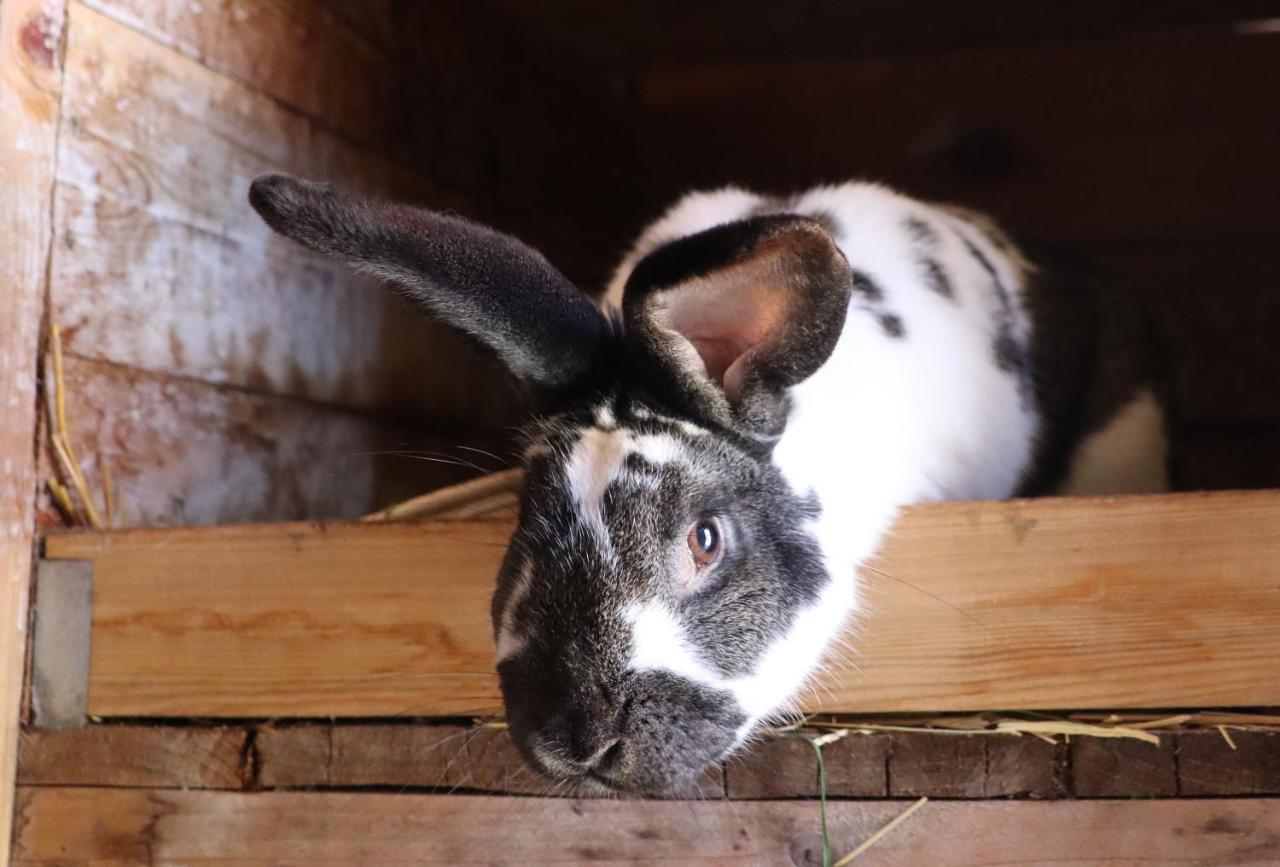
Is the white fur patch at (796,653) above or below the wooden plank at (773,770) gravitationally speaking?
above

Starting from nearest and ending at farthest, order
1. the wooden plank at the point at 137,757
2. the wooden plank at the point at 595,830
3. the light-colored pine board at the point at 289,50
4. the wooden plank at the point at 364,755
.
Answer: the wooden plank at the point at 595,830, the wooden plank at the point at 364,755, the wooden plank at the point at 137,757, the light-colored pine board at the point at 289,50

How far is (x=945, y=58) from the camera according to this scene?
3.83m

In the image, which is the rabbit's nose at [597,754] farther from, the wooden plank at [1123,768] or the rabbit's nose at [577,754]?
the wooden plank at [1123,768]

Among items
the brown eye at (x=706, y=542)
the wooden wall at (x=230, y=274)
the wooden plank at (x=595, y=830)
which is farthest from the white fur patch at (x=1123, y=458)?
the wooden wall at (x=230, y=274)

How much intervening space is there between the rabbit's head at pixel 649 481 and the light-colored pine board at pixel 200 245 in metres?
0.26

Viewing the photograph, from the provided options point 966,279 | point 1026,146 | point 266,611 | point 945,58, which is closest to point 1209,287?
point 1026,146

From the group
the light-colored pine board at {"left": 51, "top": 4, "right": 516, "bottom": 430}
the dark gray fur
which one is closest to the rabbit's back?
the dark gray fur

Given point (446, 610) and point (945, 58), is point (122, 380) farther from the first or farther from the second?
point (945, 58)

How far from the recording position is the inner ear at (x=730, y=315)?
165 cm

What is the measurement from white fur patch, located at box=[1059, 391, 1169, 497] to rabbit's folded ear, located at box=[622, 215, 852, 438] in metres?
1.04

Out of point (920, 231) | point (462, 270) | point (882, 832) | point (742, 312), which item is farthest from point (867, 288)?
point (882, 832)

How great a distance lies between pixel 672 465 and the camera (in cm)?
173

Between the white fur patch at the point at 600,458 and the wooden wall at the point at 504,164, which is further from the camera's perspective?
the wooden wall at the point at 504,164

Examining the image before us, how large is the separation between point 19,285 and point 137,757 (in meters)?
0.77
